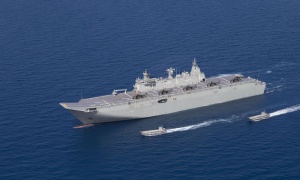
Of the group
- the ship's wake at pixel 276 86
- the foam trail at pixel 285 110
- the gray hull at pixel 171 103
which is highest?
the ship's wake at pixel 276 86

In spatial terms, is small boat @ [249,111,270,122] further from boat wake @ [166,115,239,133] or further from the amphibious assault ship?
the amphibious assault ship

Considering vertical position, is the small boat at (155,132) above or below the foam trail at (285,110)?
below

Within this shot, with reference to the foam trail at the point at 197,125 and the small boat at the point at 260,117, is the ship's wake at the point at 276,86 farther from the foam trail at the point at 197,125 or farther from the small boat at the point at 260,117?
the foam trail at the point at 197,125

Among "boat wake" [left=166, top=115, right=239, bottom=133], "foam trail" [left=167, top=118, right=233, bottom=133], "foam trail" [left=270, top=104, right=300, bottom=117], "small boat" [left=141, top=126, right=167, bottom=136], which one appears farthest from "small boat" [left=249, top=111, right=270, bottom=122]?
"small boat" [left=141, top=126, right=167, bottom=136]

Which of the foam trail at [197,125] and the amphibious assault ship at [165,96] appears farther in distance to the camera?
the amphibious assault ship at [165,96]

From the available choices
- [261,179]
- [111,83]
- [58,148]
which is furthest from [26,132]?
[261,179]

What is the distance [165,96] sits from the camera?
6565 inches

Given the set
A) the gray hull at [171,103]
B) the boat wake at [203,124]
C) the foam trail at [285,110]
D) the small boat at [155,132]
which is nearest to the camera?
the small boat at [155,132]

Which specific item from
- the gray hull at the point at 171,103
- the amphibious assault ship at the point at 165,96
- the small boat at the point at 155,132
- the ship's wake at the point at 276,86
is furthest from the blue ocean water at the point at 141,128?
the amphibious assault ship at the point at 165,96

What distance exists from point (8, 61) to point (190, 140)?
77.9 m

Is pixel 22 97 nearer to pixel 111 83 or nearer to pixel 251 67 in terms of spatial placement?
pixel 111 83

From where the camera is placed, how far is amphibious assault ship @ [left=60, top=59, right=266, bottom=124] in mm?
162000

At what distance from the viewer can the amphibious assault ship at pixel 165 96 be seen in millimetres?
162000

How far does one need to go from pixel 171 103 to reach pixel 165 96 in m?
2.55
